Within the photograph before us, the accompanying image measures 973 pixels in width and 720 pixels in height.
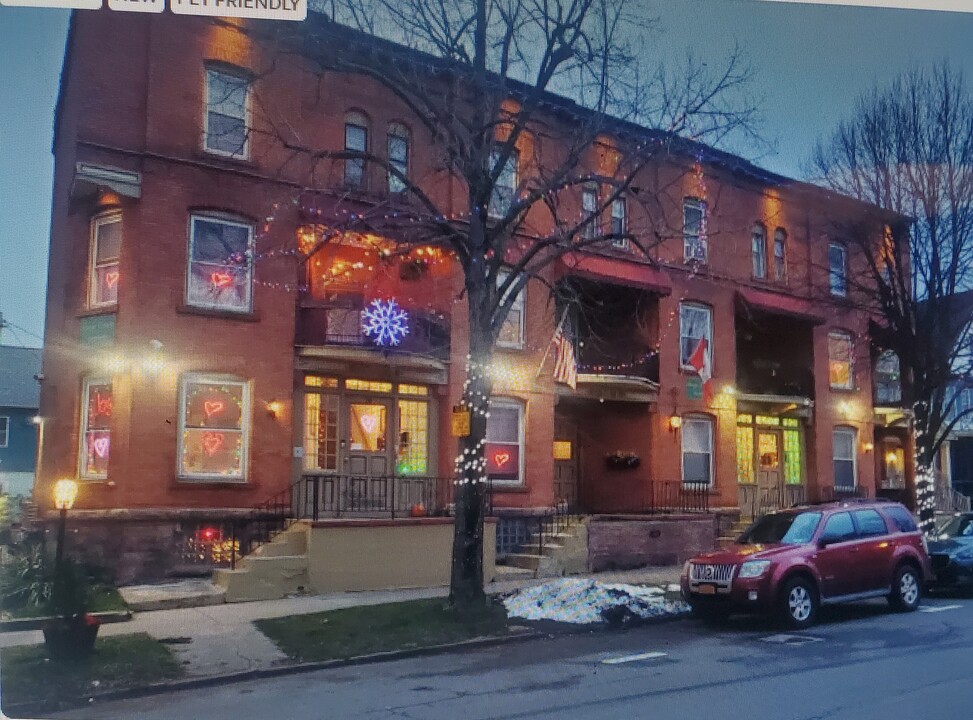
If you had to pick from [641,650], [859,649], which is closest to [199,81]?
[641,650]

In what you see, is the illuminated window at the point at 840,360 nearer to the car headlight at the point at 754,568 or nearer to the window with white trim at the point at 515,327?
the window with white trim at the point at 515,327

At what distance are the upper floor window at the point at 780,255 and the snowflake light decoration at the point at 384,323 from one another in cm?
1119

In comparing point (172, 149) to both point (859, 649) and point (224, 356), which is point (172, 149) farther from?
point (859, 649)

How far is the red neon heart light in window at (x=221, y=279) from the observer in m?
15.4

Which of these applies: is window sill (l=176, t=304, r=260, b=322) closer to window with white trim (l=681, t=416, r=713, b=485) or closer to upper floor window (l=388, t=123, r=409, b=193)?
upper floor window (l=388, t=123, r=409, b=193)

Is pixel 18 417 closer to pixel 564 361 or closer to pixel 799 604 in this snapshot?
pixel 564 361

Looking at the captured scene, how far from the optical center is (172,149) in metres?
15.0

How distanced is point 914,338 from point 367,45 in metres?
12.1

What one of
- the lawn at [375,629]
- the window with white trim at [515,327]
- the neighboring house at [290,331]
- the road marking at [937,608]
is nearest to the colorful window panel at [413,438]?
the neighboring house at [290,331]

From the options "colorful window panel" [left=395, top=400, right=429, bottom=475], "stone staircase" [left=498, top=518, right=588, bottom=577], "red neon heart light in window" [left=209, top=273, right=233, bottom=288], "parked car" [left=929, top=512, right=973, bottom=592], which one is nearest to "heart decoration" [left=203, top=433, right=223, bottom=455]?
"red neon heart light in window" [left=209, top=273, right=233, bottom=288]

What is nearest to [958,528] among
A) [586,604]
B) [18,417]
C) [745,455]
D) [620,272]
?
[745,455]

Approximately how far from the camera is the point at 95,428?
1501 centimetres

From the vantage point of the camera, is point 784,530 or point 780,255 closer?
point 784,530

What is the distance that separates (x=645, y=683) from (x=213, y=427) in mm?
8881
